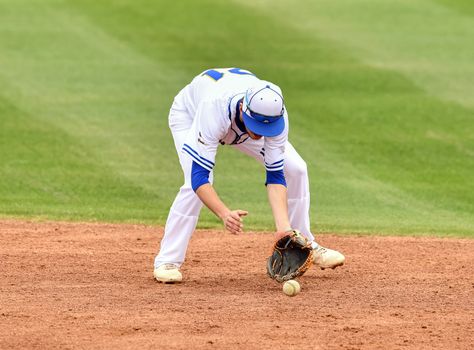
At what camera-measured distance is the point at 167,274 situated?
848 cm

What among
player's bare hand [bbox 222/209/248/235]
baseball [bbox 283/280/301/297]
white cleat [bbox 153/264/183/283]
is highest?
player's bare hand [bbox 222/209/248/235]

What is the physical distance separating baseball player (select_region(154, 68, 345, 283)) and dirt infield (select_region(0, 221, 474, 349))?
37 centimetres

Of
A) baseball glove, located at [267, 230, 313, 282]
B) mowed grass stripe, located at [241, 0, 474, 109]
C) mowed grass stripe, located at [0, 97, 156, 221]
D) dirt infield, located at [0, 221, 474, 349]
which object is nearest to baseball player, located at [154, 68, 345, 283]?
baseball glove, located at [267, 230, 313, 282]

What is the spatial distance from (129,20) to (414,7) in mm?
5381

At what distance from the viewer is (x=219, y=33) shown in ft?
63.2

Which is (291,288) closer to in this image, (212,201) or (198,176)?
(212,201)

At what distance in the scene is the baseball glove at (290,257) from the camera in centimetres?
811

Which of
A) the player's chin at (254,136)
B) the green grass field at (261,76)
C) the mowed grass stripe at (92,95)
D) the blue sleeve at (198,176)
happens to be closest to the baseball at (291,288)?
the blue sleeve at (198,176)

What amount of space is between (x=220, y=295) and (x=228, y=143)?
1130mm

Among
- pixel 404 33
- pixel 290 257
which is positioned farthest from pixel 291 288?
pixel 404 33

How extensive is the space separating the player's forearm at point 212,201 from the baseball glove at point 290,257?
57 cm

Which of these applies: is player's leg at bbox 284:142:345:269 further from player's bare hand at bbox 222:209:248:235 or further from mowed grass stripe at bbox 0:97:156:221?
mowed grass stripe at bbox 0:97:156:221

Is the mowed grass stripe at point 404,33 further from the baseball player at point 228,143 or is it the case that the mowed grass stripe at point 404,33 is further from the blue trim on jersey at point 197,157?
the blue trim on jersey at point 197,157

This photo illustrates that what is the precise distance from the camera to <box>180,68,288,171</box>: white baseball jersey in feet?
25.9
